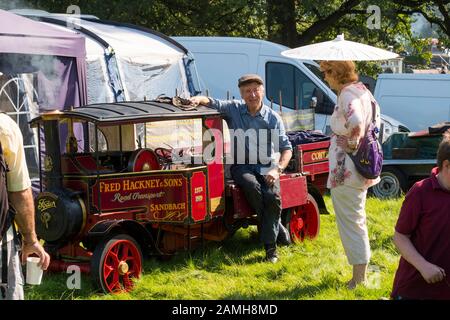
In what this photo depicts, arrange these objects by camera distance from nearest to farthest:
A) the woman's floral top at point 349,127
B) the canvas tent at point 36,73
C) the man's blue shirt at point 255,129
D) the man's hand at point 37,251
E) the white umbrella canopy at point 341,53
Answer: the man's hand at point 37,251 < the woman's floral top at point 349,127 < the white umbrella canopy at point 341,53 < the man's blue shirt at point 255,129 < the canvas tent at point 36,73

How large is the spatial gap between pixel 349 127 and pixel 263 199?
4.59 ft

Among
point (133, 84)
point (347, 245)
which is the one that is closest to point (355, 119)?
A: point (347, 245)

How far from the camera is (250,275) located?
6.27m

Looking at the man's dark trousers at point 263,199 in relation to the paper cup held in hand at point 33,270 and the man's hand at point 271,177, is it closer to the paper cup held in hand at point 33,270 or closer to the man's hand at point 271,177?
the man's hand at point 271,177

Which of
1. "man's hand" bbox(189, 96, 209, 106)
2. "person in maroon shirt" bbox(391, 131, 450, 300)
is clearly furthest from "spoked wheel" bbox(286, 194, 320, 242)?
"person in maroon shirt" bbox(391, 131, 450, 300)

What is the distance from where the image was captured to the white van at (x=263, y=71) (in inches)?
510

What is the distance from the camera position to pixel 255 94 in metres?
6.74

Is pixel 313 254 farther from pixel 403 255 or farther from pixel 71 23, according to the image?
pixel 71 23

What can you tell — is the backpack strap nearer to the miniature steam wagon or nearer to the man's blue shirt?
the miniature steam wagon

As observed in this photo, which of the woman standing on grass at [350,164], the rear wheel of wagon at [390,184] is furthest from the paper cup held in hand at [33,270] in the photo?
the rear wheel of wagon at [390,184]

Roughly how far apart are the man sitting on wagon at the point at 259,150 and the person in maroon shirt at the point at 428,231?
2851 millimetres

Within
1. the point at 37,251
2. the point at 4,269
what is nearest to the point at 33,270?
the point at 37,251

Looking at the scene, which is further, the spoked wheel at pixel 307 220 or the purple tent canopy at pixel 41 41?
the purple tent canopy at pixel 41 41

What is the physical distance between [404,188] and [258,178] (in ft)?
15.6
